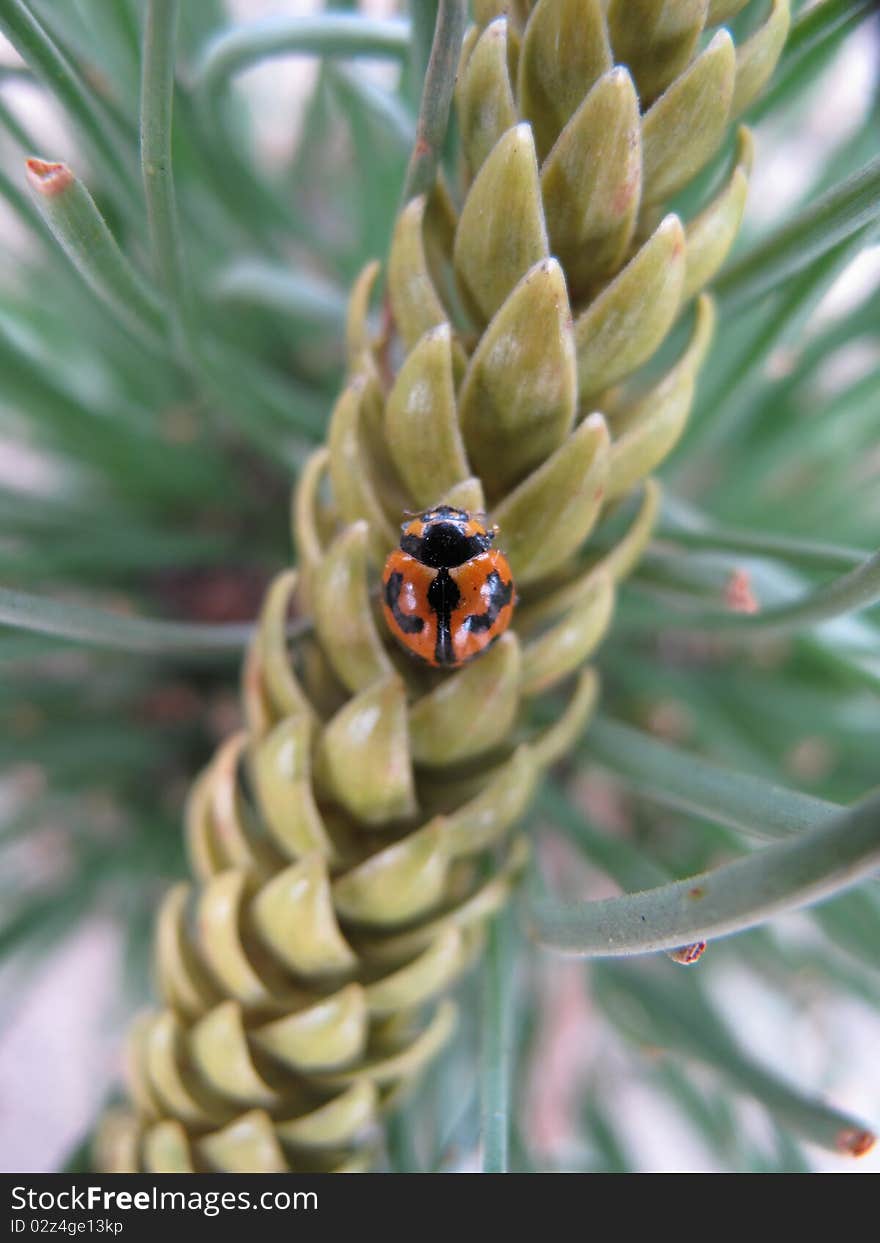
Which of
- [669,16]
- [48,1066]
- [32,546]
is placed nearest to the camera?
[669,16]

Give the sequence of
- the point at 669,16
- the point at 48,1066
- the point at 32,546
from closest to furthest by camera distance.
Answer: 1. the point at 669,16
2. the point at 32,546
3. the point at 48,1066

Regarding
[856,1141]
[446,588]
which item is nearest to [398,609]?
[446,588]

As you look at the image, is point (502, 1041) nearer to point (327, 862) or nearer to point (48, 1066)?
point (327, 862)

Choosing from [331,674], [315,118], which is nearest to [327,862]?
[331,674]

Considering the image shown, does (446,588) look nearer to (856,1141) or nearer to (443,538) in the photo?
(443,538)

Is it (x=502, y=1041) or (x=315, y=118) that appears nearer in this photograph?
A: (x=502, y=1041)

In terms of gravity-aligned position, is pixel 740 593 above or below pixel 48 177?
below

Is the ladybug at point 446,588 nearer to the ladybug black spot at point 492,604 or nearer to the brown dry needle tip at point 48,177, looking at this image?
the ladybug black spot at point 492,604
